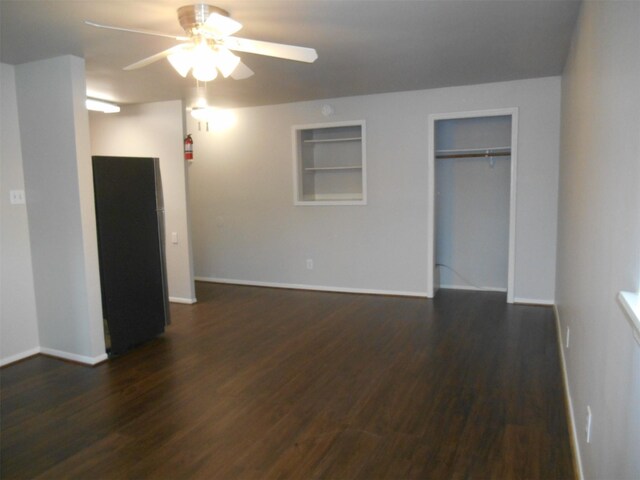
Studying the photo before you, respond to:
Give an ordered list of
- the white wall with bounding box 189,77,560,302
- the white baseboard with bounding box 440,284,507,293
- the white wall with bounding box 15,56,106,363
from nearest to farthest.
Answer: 1. the white wall with bounding box 15,56,106,363
2. the white wall with bounding box 189,77,560,302
3. the white baseboard with bounding box 440,284,507,293

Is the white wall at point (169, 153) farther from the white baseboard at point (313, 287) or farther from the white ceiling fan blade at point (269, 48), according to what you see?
the white ceiling fan blade at point (269, 48)

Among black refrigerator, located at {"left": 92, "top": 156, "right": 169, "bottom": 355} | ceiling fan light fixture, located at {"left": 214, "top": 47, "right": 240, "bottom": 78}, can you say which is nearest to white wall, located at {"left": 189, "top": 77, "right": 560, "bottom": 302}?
black refrigerator, located at {"left": 92, "top": 156, "right": 169, "bottom": 355}

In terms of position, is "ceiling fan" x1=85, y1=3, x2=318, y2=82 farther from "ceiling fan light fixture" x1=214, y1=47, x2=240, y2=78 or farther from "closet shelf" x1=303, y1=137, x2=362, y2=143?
"closet shelf" x1=303, y1=137, x2=362, y2=143

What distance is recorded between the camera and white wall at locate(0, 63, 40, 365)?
366 centimetres

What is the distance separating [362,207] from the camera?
557cm

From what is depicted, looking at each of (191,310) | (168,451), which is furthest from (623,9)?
(191,310)

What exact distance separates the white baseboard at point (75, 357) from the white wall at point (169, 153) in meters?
1.74

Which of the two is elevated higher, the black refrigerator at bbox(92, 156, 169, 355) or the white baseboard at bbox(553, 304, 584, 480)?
the black refrigerator at bbox(92, 156, 169, 355)

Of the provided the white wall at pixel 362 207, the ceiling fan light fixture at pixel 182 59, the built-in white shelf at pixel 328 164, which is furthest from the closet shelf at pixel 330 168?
the ceiling fan light fixture at pixel 182 59

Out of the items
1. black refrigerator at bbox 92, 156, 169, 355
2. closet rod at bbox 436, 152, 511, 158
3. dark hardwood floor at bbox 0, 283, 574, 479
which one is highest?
closet rod at bbox 436, 152, 511, 158

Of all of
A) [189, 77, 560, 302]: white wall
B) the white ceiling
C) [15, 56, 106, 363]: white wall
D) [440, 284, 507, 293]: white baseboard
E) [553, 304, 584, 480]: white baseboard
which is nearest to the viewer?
[553, 304, 584, 480]: white baseboard

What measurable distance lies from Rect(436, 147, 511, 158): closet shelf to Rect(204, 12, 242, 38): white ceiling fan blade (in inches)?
147

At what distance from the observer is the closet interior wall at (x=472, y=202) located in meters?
5.50

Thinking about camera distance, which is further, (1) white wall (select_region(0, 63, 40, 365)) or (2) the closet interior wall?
(2) the closet interior wall
